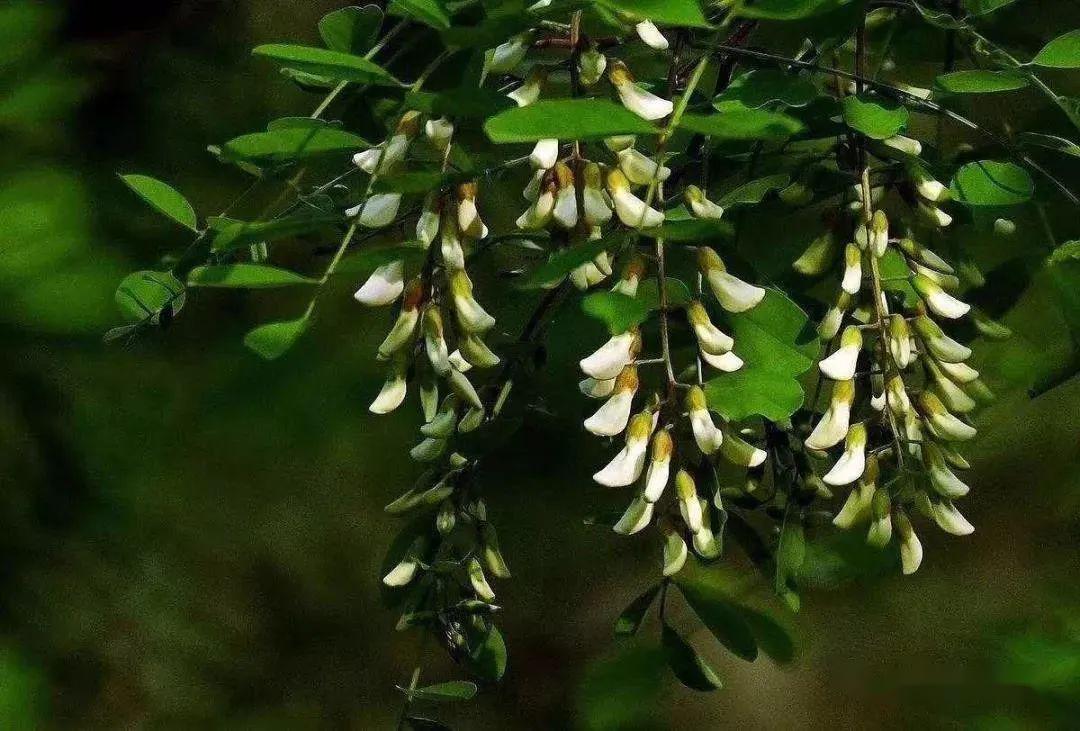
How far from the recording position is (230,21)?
0.81 m

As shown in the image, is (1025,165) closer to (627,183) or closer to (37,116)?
(627,183)

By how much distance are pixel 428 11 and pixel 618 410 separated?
11 centimetres

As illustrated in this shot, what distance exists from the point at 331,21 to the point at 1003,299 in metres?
0.26

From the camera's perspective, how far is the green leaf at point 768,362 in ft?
0.98

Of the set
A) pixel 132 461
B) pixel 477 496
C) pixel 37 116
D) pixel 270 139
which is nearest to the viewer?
pixel 270 139

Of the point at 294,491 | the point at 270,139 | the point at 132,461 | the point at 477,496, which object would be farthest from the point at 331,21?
the point at 294,491

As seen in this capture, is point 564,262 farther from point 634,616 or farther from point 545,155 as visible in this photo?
point 634,616

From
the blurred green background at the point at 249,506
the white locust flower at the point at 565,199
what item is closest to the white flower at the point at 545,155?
the white locust flower at the point at 565,199

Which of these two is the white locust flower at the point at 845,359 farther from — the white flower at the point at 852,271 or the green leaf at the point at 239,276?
the green leaf at the point at 239,276

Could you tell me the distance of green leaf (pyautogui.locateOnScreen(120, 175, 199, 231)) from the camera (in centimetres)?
33

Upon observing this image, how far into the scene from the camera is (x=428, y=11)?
0.27 meters

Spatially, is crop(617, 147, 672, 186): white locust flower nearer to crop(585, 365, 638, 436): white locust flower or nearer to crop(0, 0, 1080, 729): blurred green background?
crop(585, 365, 638, 436): white locust flower

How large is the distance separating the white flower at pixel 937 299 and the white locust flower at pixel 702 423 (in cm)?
8

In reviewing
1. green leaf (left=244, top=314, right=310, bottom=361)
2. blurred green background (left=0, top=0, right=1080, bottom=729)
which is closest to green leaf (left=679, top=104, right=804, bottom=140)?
green leaf (left=244, top=314, right=310, bottom=361)
